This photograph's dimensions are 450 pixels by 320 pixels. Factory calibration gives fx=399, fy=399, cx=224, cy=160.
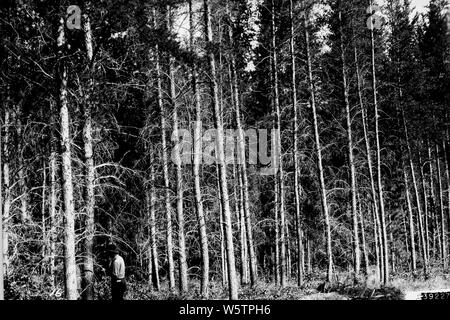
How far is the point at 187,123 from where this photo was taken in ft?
51.9

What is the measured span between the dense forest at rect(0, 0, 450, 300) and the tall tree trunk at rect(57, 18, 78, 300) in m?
0.03

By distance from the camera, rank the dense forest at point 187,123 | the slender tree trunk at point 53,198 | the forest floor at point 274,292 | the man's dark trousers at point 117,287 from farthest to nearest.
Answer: the forest floor at point 274,292
the slender tree trunk at point 53,198
the man's dark trousers at point 117,287
the dense forest at point 187,123

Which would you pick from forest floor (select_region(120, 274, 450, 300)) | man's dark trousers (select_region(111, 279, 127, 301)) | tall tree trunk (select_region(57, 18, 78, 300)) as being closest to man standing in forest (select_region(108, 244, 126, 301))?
man's dark trousers (select_region(111, 279, 127, 301))

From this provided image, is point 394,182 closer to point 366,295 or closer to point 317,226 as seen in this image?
point 317,226

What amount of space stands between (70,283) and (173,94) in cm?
760

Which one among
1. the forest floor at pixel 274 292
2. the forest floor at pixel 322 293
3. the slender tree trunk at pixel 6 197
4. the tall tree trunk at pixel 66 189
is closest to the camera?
the tall tree trunk at pixel 66 189

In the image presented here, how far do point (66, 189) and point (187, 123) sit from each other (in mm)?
7902

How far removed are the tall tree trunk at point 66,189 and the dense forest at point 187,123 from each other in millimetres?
30

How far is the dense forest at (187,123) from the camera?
28.4 feet

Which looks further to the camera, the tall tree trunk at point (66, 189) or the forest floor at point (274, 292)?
the forest floor at point (274, 292)

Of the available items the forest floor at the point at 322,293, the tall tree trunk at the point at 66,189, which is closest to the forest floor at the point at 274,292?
the forest floor at the point at 322,293

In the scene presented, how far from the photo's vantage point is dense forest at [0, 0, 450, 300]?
865cm

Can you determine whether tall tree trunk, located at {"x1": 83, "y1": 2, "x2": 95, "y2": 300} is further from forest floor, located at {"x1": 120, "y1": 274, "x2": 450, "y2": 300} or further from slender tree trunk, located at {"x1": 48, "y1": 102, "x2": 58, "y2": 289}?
forest floor, located at {"x1": 120, "y1": 274, "x2": 450, "y2": 300}

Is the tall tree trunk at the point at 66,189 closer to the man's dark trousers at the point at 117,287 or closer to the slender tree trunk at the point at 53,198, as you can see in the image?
the slender tree trunk at the point at 53,198
